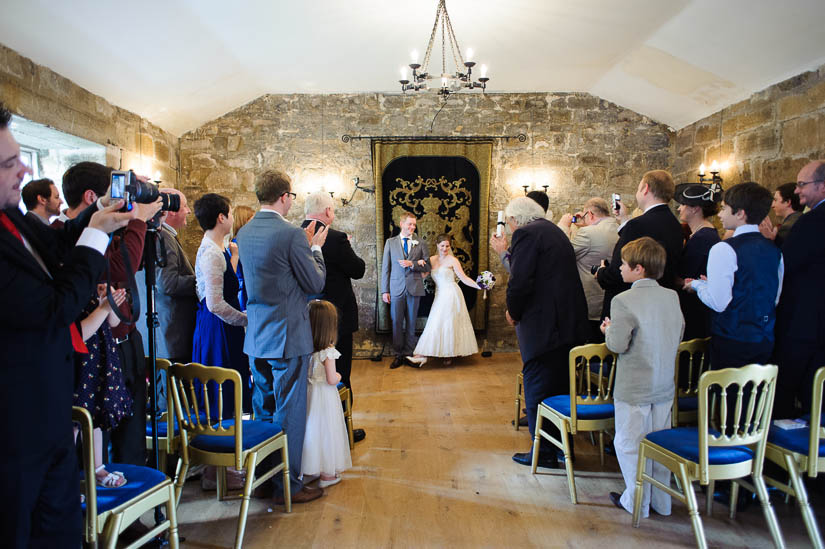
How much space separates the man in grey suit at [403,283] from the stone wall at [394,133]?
0.55 m

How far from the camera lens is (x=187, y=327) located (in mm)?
3146

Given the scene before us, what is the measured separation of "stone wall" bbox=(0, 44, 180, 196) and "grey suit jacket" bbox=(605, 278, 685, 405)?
4032mm

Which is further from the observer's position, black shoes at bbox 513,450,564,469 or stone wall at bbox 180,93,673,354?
stone wall at bbox 180,93,673,354

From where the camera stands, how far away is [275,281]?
268cm

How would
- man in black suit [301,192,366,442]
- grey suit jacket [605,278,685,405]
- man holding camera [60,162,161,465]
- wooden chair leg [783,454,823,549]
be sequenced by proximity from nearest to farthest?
man holding camera [60,162,161,465] → wooden chair leg [783,454,823,549] → grey suit jacket [605,278,685,405] → man in black suit [301,192,366,442]

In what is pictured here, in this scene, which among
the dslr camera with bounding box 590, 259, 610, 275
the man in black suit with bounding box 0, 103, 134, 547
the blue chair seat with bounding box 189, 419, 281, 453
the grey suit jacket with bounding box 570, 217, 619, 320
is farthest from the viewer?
the grey suit jacket with bounding box 570, 217, 619, 320

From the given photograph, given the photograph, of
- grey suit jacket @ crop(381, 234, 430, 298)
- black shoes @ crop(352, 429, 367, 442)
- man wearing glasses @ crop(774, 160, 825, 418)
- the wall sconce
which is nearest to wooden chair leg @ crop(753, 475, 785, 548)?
man wearing glasses @ crop(774, 160, 825, 418)

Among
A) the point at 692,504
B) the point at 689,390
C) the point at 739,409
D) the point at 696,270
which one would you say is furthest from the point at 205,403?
the point at 696,270

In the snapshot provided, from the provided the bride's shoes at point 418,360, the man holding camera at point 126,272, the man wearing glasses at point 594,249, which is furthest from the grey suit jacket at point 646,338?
the bride's shoes at point 418,360

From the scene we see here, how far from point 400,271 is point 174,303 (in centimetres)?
327

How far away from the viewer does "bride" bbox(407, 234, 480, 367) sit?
5.94 meters

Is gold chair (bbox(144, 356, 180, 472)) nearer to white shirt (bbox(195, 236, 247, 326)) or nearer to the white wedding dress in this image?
white shirt (bbox(195, 236, 247, 326))

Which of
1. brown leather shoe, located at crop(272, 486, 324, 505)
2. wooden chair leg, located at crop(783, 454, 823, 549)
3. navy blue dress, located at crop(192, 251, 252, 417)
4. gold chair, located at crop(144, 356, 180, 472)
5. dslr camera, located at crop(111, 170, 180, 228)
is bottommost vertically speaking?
brown leather shoe, located at crop(272, 486, 324, 505)

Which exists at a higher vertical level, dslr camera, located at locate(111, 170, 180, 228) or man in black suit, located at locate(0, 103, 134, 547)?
dslr camera, located at locate(111, 170, 180, 228)
